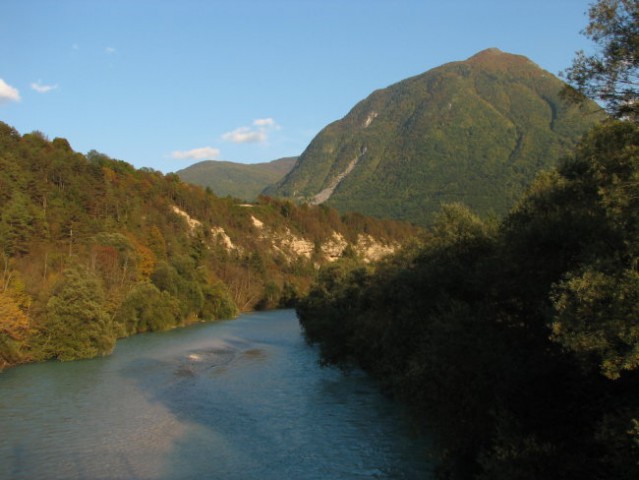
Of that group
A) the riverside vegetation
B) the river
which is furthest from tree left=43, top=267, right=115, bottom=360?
the riverside vegetation

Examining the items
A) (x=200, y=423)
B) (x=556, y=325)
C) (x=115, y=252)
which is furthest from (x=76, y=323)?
(x=556, y=325)

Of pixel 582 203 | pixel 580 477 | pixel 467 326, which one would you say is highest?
pixel 582 203

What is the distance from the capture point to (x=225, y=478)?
60.6 ft

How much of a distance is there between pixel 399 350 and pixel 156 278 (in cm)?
5540

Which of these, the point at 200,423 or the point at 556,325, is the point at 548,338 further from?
the point at 200,423

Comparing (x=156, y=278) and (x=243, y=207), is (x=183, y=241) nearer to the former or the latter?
(x=156, y=278)

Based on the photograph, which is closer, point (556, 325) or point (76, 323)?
→ point (556, 325)

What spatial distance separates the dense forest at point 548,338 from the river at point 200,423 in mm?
Answer: 4188

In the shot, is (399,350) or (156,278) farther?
(156,278)

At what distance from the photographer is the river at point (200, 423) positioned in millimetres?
19516

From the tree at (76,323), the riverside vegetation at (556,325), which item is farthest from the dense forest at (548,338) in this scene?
the tree at (76,323)

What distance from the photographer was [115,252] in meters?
67.6

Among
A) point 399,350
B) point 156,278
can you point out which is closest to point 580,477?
point 399,350

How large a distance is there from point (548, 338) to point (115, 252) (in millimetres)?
62404
